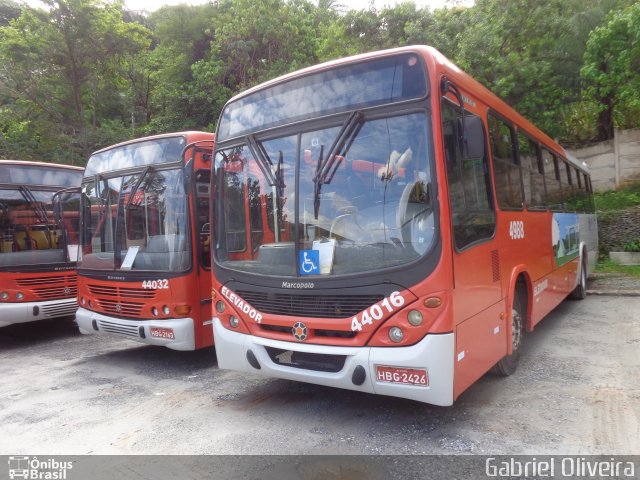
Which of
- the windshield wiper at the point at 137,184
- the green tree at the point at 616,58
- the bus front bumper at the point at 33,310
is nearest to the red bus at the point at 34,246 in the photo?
the bus front bumper at the point at 33,310

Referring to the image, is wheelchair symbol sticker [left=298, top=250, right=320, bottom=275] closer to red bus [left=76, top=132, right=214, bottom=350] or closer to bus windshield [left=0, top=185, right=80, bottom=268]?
red bus [left=76, top=132, right=214, bottom=350]

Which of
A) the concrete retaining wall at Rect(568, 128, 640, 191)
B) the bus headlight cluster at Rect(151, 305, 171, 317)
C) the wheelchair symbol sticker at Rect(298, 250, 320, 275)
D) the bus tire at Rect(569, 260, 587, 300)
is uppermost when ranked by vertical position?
the concrete retaining wall at Rect(568, 128, 640, 191)

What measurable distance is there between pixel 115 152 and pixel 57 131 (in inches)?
544

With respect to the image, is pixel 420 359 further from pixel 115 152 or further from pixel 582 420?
pixel 115 152

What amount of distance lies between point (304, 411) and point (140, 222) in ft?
10.6

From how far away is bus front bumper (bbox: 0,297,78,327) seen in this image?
7352 millimetres

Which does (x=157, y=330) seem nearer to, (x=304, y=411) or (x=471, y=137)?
(x=304, y=411)

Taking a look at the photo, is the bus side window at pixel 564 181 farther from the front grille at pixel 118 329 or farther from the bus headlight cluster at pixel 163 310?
the front grille at pixel 118 329

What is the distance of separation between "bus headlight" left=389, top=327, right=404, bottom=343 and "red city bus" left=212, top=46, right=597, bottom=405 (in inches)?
0.5

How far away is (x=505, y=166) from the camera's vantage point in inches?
201

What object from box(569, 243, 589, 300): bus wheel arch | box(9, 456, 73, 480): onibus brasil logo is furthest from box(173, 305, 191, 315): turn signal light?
box(569, 243, 589, 300): bus wheel arch

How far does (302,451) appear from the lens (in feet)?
12.0

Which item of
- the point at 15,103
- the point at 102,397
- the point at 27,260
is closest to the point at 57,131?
the point at 15,103

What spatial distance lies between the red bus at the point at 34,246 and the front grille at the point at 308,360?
17.2 ft
